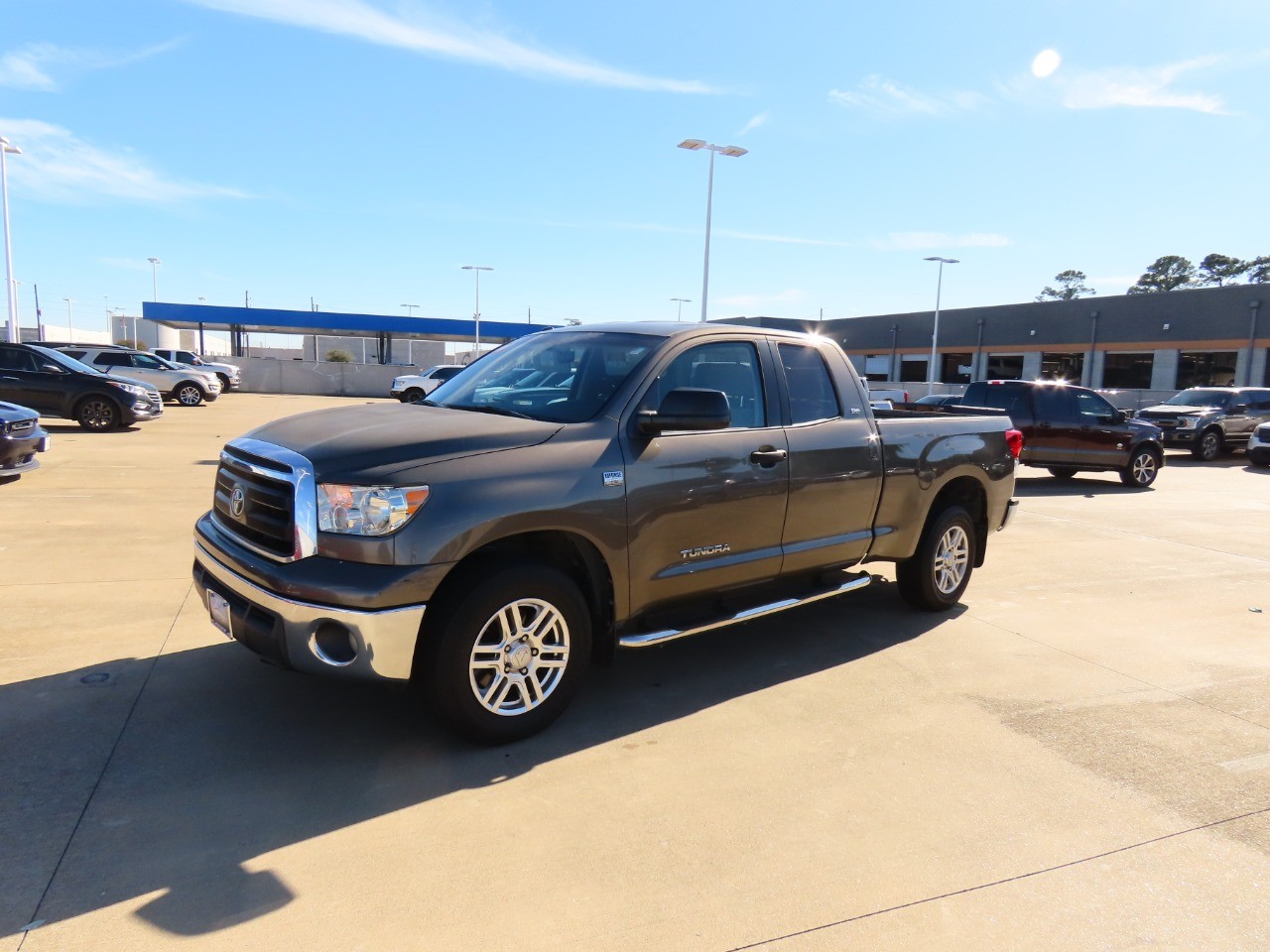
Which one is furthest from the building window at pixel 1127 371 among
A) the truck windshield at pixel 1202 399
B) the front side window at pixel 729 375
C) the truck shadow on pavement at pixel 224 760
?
the truck shadow on pavement at pixel 224 760

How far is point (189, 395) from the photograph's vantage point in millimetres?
27094

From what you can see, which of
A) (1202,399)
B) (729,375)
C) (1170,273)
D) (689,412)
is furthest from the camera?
(1170,273)

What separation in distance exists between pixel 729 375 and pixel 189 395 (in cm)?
2689

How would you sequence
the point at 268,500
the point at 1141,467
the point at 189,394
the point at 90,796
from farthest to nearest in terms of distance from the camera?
the point at 189,394 → the point at 1141,467 → the point at 268,500 → the point at 90,796

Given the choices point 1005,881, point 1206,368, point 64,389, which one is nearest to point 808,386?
point 1005,881

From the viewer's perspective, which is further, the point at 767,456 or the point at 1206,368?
the point at 1206,368

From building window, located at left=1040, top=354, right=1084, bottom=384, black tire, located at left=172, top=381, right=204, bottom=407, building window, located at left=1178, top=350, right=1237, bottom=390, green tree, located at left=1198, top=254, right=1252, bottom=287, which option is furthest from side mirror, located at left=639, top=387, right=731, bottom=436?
green tree, located at left=1198, top=254, right=1252, bottom=287

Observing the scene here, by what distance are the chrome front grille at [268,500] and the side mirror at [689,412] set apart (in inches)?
61.3

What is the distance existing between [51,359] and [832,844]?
58.4ft

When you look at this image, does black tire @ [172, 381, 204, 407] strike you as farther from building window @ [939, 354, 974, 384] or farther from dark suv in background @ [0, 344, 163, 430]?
building window @ [939, 354, 974, 384]

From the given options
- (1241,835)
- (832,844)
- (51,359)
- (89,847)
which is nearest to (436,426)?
(89,847)

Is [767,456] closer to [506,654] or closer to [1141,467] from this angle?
[506,654]

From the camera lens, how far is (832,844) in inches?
125

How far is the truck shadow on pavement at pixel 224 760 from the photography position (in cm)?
278
